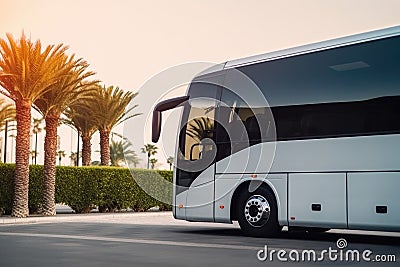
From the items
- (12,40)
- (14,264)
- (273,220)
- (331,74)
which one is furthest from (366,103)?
(12,40)

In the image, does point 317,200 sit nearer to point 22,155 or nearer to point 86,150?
point 22,155

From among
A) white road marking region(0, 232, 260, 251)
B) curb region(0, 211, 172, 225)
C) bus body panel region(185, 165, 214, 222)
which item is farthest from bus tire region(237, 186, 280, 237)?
curb region(0, 211, 172, 225)

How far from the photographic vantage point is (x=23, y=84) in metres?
23.4

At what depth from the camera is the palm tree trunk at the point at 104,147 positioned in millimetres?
33375

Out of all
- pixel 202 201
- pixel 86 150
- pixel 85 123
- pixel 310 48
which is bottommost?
pixel 202 201

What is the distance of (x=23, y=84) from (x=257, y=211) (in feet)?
40.7

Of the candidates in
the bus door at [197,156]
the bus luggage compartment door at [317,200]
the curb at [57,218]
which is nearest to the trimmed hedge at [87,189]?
the curb at [57,218]

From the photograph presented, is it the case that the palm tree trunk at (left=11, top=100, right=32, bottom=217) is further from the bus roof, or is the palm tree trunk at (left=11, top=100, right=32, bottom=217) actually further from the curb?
the bus roof

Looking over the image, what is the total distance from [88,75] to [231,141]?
41.4 ft

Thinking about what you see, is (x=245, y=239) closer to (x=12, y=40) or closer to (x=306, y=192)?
(x=306, y=192)

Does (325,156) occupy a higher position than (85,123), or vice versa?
(85,123)

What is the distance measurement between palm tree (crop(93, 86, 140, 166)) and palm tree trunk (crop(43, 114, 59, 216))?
809 centimetres

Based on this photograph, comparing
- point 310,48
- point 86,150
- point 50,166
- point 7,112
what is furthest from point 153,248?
point 7,112

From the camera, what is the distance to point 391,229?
11586mm
